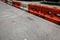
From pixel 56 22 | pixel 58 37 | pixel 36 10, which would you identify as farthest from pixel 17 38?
pixel 36 10

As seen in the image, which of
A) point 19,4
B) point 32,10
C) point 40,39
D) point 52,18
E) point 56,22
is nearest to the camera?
point 40,39

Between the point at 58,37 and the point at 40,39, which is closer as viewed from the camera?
the point at 40,39

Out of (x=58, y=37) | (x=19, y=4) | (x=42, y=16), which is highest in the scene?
(x=58, y=37)

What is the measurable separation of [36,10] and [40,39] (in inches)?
348

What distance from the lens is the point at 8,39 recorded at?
7.61 m

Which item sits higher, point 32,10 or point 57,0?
point 32,10

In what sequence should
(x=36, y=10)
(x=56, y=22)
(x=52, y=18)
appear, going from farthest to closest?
(x=36, y=10) → (x=52, y=18) → (x=56, y=22)

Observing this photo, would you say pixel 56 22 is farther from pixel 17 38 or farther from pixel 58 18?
pixel 17 38

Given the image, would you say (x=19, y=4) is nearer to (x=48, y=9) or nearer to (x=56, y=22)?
(x=48, y=9)

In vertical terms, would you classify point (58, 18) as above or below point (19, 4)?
above

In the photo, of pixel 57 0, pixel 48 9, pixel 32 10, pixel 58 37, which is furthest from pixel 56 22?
pixel 57 0

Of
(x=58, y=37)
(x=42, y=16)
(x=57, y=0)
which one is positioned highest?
(x=58, y=37)

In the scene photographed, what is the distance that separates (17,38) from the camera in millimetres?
7742

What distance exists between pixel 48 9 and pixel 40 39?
618 centimetres
